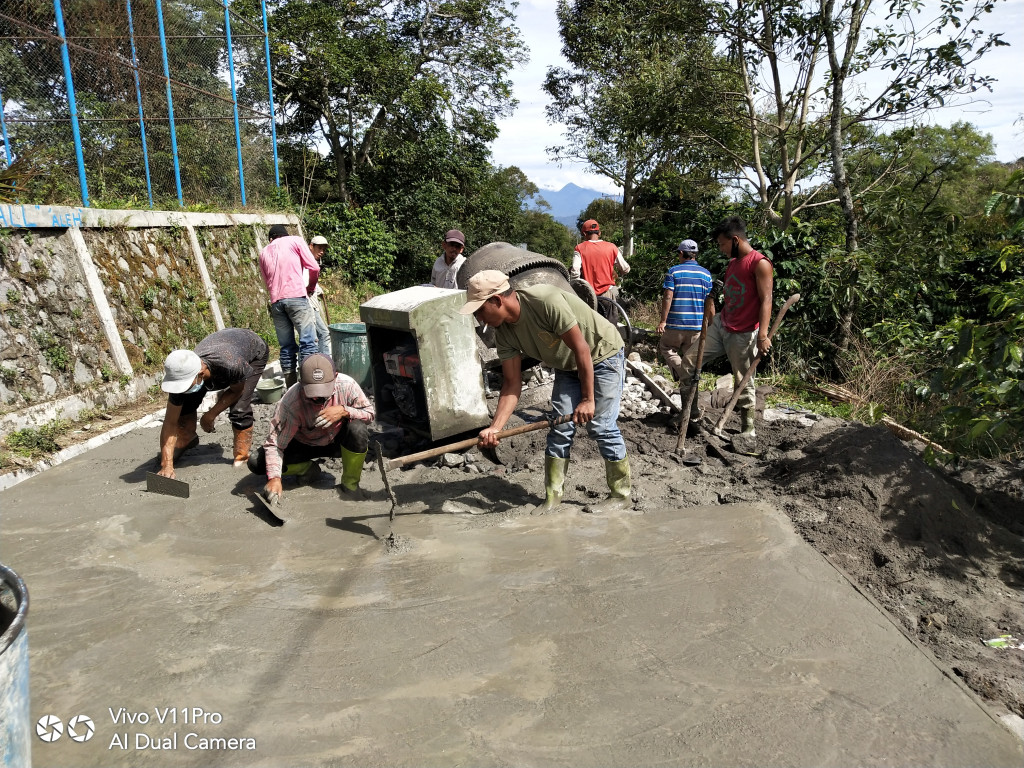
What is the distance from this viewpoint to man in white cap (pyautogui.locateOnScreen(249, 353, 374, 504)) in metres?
4.36

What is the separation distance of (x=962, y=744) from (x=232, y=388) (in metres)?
4.78

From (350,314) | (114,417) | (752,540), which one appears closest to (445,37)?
(350,314)

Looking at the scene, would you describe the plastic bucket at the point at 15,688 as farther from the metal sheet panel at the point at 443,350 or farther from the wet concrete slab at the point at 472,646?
the metal sheet panel at the point at 443,350

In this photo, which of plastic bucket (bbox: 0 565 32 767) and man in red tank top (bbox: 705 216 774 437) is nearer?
plastic bucket (bbox: 0 565 32 767)

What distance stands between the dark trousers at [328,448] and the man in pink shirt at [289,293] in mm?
1875

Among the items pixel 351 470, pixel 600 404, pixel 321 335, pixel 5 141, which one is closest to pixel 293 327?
pixel 321 335

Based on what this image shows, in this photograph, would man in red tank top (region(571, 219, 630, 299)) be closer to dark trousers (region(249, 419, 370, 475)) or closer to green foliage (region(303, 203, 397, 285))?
dark trousers (region(249, 419, 370, 475))

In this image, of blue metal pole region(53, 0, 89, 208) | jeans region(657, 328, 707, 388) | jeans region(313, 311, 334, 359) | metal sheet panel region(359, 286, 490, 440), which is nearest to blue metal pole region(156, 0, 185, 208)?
blue metal pole region(53, 0, 89, 208)

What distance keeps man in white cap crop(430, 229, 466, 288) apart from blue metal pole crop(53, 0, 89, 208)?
3909 mm

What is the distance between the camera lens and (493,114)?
19844 mm

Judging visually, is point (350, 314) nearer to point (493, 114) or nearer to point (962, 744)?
point (493, 114)

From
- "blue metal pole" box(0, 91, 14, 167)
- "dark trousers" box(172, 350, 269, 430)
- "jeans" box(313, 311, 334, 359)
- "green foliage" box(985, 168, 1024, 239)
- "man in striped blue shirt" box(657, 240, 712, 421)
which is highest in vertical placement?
"blue metal pole" box(0, 91, 14, 167)

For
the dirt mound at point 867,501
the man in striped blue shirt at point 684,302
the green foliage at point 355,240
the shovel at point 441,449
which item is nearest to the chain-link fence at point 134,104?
the green foliage at point 355,240

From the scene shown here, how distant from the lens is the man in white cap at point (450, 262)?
7.04 metres
